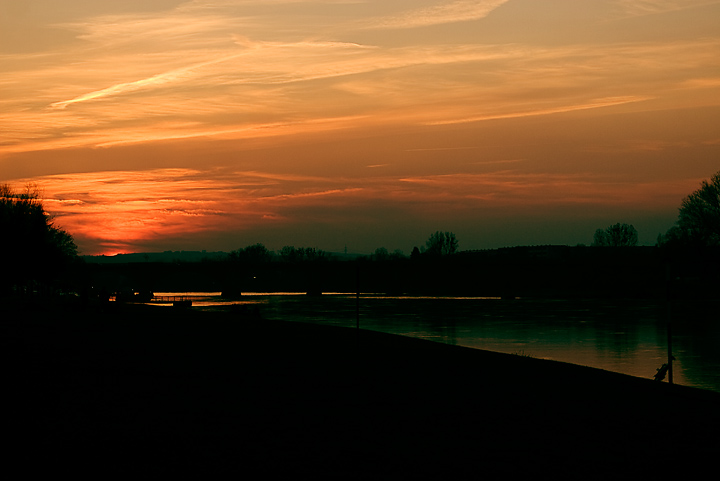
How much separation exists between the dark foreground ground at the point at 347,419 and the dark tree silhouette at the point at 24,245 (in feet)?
128

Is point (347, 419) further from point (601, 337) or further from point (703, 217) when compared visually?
point (703, 217)

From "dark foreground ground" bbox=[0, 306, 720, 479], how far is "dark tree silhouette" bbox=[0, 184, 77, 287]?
3907 centimetres

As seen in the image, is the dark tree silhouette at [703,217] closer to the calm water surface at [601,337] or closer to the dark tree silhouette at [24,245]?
the calm water surface at [601,337]

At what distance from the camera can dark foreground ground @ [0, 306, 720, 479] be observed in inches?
329

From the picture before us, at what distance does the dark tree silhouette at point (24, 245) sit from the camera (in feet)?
185

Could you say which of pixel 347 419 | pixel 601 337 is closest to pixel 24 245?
pixel 601 337

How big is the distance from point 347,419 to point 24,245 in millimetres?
51892

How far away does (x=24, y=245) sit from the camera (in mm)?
57281

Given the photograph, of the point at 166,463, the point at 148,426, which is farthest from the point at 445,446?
the point at 148,426

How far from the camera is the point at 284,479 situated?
25.1 ft

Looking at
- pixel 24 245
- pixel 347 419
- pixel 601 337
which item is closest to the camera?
pixel 347 419

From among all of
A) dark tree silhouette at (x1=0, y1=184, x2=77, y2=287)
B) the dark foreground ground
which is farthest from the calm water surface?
dark tree silhouette at (x1=0, y1=184, x2=77, y2=287)

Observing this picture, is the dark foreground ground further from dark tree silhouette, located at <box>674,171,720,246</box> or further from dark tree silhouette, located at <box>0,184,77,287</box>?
dark tree silhouette, located at <box>674,171,720,246</box>

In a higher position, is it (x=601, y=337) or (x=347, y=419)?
(x=347, y=419)
